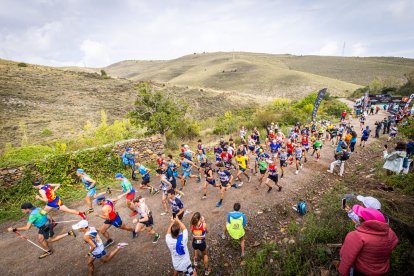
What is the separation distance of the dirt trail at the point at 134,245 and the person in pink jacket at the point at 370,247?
3.30 meters

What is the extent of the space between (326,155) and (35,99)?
38.6 m

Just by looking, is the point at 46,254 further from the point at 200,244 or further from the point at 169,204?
the point at 200,244

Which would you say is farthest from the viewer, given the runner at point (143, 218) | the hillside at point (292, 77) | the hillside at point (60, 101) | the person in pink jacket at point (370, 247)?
the hillside at point (292, 77)

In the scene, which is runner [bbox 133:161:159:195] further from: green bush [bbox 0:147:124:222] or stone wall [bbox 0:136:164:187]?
green bush [bbox 0:147:124:222]

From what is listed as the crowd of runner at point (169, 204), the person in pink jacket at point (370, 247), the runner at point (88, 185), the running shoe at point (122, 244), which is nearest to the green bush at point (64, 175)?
the crowd of runner at point (169, 204)

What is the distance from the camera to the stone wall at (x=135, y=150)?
31.6 feet

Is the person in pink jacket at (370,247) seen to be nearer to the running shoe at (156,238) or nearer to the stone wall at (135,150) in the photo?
the running shoe at (156,238)

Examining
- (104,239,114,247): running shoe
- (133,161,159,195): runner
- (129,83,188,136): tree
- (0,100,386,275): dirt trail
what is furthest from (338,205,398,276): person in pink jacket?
(129,83,188,136): tree

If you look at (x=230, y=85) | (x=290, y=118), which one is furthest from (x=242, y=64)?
(x=290, y=118)

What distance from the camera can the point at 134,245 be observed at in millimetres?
6395

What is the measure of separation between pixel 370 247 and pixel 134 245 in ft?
19.8

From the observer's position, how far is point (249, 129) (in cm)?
2412

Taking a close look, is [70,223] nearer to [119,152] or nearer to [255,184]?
[119,152]

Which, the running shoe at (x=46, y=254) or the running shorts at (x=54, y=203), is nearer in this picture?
the running shoe at (x=46, y=254)
